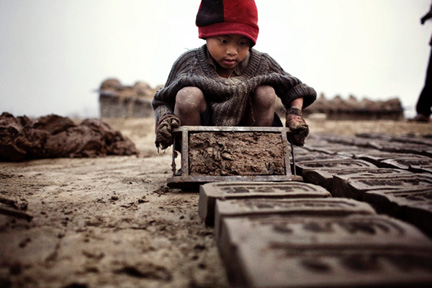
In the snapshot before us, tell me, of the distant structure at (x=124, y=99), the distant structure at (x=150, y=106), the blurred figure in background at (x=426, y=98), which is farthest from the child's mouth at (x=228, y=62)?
the distant structure at (x=124, y=99)

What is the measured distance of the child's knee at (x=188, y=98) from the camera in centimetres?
204

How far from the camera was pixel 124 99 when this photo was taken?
11125 mm

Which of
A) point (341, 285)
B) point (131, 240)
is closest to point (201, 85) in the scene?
point (131, 240)

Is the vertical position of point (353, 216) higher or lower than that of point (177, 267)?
higher

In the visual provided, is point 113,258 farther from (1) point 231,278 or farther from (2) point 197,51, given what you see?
(2) point 197,51

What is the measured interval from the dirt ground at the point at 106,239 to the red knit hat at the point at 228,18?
1102 millimetres

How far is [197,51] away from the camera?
224 cm

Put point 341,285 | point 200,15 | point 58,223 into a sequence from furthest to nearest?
point 200,15 < point 58,223 < point 341,285

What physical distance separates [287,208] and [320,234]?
244mm

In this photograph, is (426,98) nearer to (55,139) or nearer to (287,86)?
(287,86)

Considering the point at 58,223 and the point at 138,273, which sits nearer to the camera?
the point at 138,273

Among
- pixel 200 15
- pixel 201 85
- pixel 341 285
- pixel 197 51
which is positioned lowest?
pixel 341 285

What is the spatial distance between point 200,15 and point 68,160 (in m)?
2.60

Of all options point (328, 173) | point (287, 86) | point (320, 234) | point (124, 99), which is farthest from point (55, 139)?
point (124, 99)
